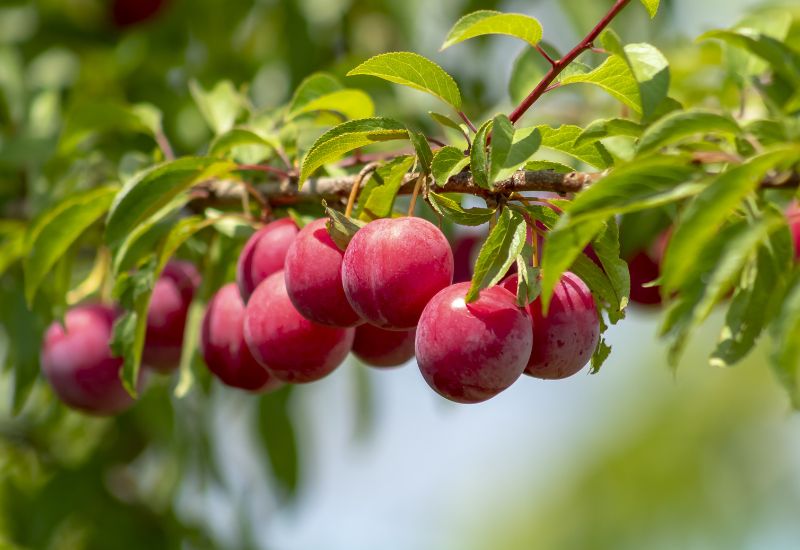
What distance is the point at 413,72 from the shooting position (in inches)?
50.1

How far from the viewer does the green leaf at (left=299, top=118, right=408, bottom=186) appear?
1257 millimetres

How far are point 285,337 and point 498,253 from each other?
1.18 feet

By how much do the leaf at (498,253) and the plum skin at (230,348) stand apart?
50 centimetres

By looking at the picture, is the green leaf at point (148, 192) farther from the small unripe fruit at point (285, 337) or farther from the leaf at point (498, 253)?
the leaf at point (498, 253)

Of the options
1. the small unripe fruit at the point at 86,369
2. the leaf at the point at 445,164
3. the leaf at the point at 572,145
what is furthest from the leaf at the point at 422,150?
the small unripe fruit at the point at 86,369

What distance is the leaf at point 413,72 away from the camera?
1238 millimetres

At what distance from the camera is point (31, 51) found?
278cm

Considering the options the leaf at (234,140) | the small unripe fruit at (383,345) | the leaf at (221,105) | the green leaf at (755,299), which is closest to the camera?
the green leaf at (755,299)

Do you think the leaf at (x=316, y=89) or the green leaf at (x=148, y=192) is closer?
the green leaf at (x=148, y=192)

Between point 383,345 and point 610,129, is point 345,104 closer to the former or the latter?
point 383,345

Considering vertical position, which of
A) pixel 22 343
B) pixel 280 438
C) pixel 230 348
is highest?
pixel 230 348

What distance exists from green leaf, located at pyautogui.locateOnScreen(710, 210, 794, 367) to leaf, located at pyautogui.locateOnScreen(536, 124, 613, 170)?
21 centimetres

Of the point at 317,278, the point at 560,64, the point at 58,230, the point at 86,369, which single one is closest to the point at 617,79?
the point at 560,64

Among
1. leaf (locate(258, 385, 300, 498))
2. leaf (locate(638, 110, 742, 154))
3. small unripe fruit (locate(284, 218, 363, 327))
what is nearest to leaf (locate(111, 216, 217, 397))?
small unripe fruit (locate(284, 218, 363, 327))
